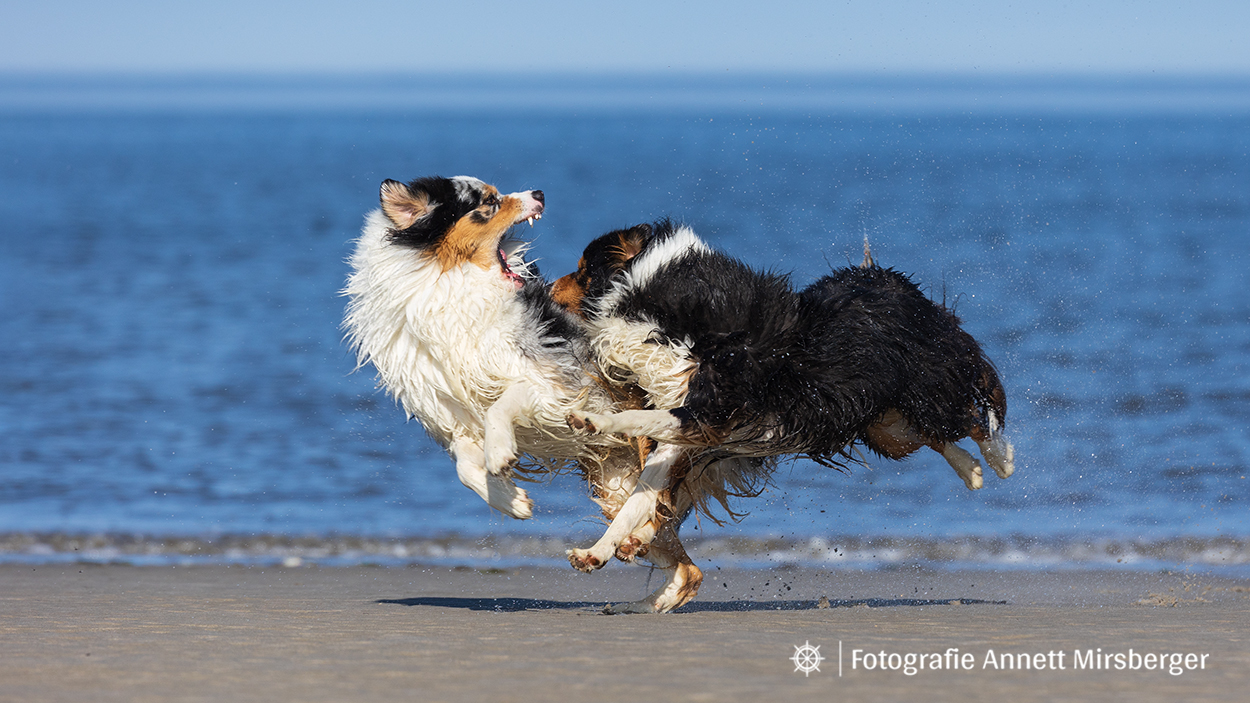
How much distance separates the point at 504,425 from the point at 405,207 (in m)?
1.07

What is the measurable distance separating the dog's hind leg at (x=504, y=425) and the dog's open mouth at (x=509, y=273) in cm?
50

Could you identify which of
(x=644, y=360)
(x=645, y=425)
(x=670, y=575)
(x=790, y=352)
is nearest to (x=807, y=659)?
(x=645, y=425)

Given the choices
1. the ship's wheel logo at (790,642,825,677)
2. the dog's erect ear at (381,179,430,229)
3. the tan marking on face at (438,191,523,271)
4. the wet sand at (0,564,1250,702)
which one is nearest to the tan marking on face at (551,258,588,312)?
the tan marking on face at (438,191,523,271)

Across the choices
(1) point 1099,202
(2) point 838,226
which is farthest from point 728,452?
(1) point 1099,202

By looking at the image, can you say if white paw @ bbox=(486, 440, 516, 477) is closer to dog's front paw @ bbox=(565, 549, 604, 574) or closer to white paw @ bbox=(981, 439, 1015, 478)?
dog's front paw @ bbox=(565, 549, 604, 574)

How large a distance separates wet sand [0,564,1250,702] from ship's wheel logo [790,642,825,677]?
2 cm

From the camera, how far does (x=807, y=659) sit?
4.10 meters

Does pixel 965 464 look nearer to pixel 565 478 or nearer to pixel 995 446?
pixel 995 446

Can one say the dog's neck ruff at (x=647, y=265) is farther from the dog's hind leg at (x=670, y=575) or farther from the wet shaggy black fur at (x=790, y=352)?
the dog's hind leg at (x=670, y=575)

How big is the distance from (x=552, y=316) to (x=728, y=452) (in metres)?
0.98

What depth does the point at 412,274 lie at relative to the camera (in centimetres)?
535

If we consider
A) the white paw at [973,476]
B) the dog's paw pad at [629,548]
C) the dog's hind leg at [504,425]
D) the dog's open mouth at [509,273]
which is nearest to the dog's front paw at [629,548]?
the dog's paw pad at [629,548]

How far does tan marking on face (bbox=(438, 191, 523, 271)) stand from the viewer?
5379 mm

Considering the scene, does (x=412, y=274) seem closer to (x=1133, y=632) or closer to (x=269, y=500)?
(x=1133, y=632)
